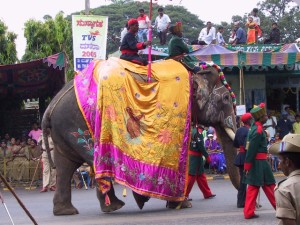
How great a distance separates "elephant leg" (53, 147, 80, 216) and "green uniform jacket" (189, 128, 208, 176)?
83.1 inches

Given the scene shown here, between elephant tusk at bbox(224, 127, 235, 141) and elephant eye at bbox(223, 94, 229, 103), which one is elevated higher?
elephant eye at bbox(223, 94, 229, 103)

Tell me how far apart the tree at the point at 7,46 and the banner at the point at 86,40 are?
1369 cm

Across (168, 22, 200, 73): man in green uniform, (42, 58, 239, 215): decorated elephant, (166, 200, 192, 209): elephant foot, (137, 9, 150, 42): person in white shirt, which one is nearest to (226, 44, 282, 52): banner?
(137, 9, 150, 42): person in white shirt

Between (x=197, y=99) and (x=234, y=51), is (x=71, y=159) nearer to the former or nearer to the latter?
(x=197, y=99)

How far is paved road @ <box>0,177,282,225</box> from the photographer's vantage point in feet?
36.7

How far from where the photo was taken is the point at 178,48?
13062mm

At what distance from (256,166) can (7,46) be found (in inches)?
905

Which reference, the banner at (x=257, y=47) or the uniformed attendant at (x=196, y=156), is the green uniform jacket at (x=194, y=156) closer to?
the uniformed attendant at (x=196, y=156)

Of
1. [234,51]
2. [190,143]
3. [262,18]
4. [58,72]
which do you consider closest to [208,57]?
[234,51]

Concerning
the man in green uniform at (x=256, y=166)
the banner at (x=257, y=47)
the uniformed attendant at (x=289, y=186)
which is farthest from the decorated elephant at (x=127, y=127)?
the banner at (x=257, y=47)

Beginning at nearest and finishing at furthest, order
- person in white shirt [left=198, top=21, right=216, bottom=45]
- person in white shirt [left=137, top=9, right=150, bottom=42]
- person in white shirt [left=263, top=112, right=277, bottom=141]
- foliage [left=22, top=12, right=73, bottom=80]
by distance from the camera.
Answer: person in white shirt [left=137, top=9, right=150, bottom=42] → person in white shirt [left=263, top=112, right=277, bottom=141] → person in white shirt [left=198, top=21, right=216, bottom=45] → foliage [left=22, top=12, right=73, bottom=80]

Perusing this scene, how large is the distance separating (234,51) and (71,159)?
1080cm

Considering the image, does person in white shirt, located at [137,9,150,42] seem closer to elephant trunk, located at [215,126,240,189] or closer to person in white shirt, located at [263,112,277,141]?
person in white shirt, located at [263,112,277,141]

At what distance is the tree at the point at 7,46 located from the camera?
107ft
